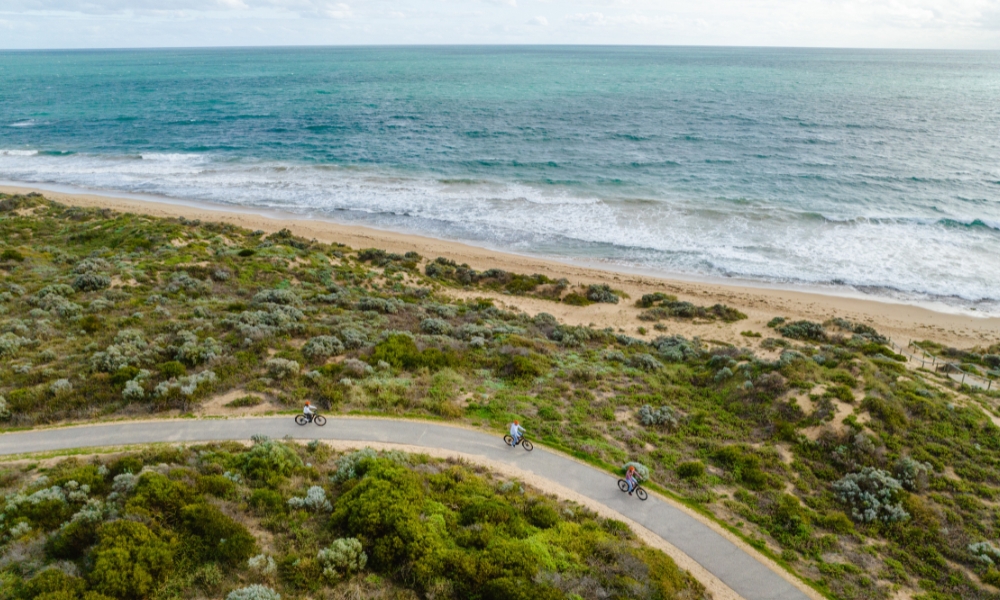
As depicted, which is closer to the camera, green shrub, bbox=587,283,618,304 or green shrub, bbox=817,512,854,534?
green shrub, bbox=817,512,854,534

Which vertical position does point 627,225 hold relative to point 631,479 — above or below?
above

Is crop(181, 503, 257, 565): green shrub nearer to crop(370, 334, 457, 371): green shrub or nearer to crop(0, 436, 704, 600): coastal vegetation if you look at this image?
crop(0, 436, 704, 600): coastal vegetation

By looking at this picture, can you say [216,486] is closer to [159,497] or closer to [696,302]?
[159,497]

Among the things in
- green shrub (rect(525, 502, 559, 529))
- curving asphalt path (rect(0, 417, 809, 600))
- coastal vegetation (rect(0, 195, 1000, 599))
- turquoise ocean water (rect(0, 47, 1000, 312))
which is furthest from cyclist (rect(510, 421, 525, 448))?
turquoise ocean water (rect(0, 47, 1000, 312))

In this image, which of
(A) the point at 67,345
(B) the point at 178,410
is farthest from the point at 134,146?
(B) the point at 178,410

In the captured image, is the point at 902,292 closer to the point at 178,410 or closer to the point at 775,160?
the point at 775,160

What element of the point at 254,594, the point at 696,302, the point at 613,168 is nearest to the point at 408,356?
the point at 254,594

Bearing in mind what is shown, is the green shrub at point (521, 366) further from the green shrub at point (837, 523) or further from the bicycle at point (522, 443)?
the green shrub at point (837, 523)
